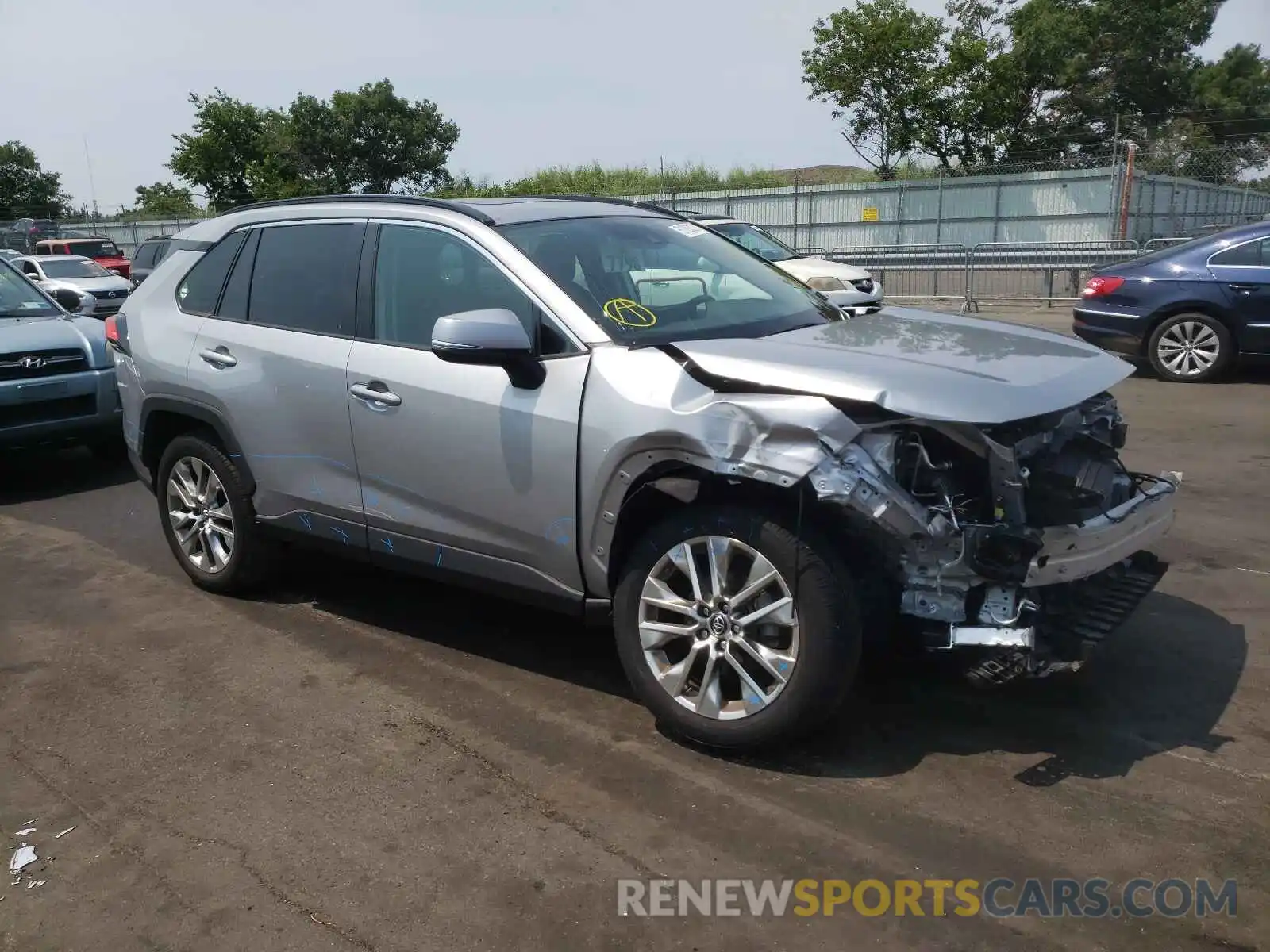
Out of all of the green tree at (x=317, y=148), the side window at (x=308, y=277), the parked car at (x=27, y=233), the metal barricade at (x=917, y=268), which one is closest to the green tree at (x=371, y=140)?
the green tree at (x=317, y=148)

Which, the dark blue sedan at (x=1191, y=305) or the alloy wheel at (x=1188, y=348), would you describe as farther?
the alloy wheel at (x=1188, y=348)

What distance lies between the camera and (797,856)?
10.2ft

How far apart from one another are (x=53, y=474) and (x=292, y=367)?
16.8 feet

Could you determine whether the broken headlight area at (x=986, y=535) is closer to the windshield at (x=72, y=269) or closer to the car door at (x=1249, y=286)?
the car door at (x=1249, y=286)

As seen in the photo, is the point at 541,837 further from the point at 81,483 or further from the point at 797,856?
the point at 81,483

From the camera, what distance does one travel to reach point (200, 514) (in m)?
5.41

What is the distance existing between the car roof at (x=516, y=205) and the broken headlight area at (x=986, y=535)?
1883 mm

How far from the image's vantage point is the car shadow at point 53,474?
7980mm

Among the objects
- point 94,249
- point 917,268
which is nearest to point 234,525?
point 917,268

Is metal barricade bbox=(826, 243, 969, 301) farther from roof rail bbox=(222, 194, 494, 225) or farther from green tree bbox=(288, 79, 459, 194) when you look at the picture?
→ green tree bbox=(288, 79, 459, 194)

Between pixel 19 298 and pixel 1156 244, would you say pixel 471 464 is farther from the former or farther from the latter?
pixel 1156 244

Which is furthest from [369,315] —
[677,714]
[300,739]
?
[677,714]

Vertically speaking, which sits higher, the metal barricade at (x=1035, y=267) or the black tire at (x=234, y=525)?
the metal barricade at (x=1035, y=267)

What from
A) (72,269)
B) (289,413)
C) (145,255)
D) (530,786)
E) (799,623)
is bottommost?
(530,786)
